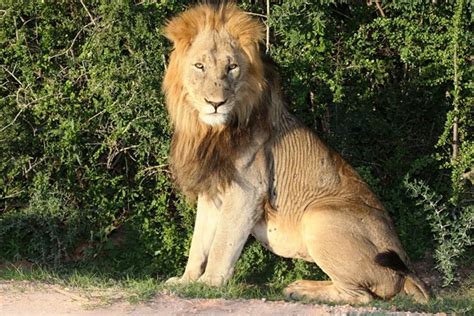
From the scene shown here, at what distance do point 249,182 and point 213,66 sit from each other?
771 millimetres

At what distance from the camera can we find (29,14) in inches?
285

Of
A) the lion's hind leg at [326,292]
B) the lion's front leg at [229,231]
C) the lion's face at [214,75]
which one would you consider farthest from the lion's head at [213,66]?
the lion's hind leg at [326,292]

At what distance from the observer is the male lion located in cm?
569

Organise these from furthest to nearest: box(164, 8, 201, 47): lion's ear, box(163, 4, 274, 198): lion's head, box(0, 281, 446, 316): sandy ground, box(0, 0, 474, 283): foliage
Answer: box(0, 0, 474, 283): foliage < box(164, 8, 201, 47): lion's ear < box(163, 4, 274, 198): lion's head < box(0, 281, 446, 316): sandy ground

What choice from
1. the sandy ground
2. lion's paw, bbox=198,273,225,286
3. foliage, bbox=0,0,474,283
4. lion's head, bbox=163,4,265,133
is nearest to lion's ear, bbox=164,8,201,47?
lion's head, bbox=163,4,265,133

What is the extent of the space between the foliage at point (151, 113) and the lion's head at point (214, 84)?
1.03m

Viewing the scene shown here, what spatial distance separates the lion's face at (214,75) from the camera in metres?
5.56

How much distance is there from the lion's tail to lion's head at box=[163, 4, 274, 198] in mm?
1084

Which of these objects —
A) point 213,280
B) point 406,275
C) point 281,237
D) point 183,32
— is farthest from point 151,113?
point 406,275

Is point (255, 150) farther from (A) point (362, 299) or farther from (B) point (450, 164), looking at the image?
(B) point (450, 164)

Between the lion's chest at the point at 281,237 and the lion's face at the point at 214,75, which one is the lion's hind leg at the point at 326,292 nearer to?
the lion's chest at the point at 281,237

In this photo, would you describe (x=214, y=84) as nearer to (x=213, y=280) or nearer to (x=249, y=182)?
(x=249, y=182)

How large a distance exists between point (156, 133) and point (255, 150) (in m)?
1.46

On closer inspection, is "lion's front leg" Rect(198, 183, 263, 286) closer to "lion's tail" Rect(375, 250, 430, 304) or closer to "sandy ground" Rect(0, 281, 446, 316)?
"sandy ground" Rect(0, 281, 446, 316)
